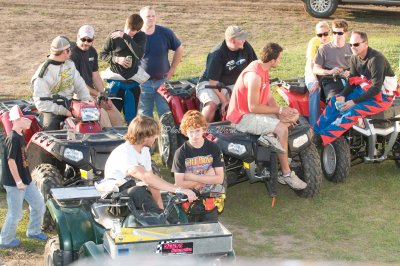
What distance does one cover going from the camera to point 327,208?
11.5 meters

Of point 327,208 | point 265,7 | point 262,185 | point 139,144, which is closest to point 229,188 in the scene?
point 262,185

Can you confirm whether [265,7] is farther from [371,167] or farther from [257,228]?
[257,228]

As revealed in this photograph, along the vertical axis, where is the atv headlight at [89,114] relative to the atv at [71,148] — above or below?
above

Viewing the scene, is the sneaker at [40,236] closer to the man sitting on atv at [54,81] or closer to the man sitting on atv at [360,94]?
the man sitting on atv at [54,81]

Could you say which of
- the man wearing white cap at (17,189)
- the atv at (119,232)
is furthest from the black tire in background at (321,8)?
the atv at (119,232)

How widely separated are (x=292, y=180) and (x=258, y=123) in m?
0.81

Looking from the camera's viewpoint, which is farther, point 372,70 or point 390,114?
point 390,114

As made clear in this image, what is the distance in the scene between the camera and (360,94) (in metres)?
12.3

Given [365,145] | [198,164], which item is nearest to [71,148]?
[198,164]

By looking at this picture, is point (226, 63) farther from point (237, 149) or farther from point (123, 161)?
point (123, 161)

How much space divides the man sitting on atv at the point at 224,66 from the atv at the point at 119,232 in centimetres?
334

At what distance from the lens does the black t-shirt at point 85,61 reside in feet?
41.4

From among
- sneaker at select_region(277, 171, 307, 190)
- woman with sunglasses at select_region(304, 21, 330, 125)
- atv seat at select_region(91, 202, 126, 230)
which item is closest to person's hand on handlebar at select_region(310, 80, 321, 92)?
woman with sunglasses at select_region(304, 21, 330, 125)

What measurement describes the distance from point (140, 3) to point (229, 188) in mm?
11921
